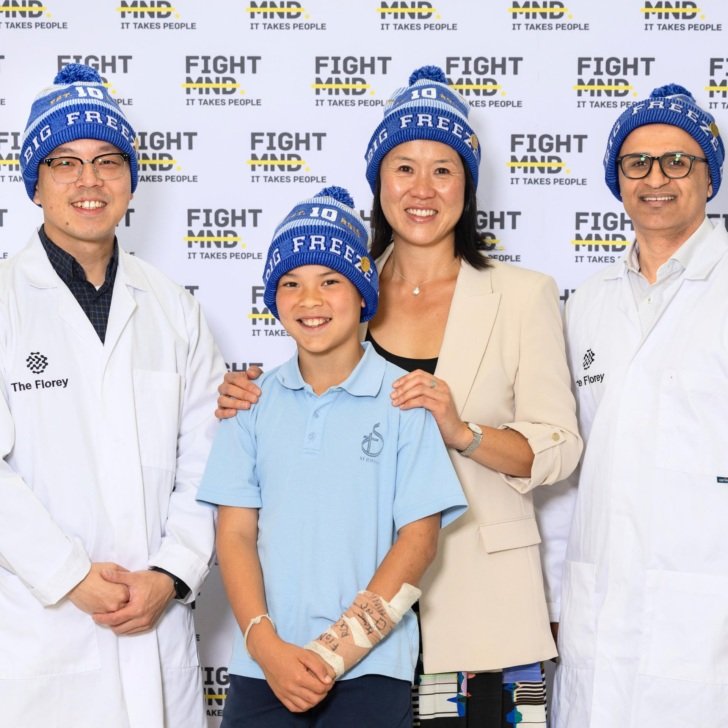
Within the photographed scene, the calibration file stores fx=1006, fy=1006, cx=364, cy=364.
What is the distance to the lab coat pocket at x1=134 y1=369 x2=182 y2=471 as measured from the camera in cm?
203

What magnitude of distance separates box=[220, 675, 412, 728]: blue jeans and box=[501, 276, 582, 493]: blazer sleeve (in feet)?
1.69

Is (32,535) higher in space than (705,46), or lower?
lower

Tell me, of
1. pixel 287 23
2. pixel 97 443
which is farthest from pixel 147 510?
pixel 287 23

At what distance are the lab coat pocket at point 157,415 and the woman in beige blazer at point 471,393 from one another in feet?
1.43

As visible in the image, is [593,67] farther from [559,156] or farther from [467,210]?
[467,210]

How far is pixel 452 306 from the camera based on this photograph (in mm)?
2084

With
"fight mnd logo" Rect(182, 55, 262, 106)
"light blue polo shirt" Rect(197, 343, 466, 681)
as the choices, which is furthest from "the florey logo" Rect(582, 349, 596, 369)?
"fight mnd logo" Rect(182, 55, 262, 106)

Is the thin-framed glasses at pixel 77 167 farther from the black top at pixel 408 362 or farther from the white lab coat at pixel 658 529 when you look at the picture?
the white lab coat at pixel 658 529

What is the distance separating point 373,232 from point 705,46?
1164mm

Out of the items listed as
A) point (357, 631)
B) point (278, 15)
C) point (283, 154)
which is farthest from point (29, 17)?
point (357, 631)

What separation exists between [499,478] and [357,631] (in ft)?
1.72

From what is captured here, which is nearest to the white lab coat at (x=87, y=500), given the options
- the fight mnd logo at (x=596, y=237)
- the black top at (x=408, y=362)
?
the black top at (x=408, y=362)

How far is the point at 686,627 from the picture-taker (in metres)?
1.96

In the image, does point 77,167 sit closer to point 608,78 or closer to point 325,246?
point 325,246
